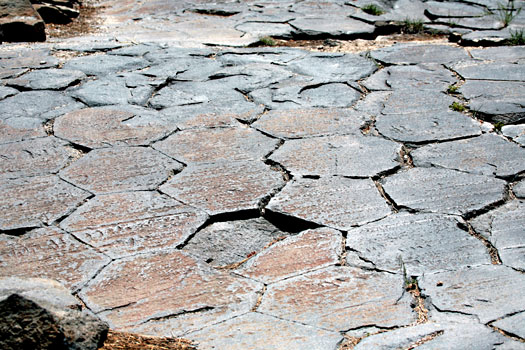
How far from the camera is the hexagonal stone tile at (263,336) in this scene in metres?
1.96

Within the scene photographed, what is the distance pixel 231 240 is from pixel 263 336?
2.09 ft

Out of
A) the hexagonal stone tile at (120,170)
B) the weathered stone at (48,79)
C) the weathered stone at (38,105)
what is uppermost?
the weathered stone at (48,79)

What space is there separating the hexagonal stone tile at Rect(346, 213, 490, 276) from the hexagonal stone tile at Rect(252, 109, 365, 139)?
987 millimetres

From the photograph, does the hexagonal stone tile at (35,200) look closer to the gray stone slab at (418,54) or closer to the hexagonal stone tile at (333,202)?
the hexagonal stone tile at (333,202)

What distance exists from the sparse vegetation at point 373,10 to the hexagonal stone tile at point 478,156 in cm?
288

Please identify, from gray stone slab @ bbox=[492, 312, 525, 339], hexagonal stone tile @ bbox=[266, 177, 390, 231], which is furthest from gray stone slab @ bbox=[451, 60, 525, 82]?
gray stone slab @ bbox=[492, 312, 525, 339]

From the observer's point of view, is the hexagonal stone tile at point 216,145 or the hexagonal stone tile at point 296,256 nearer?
the hexagonal stone tile at point 296,256

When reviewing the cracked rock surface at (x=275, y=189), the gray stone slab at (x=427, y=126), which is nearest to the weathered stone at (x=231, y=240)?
the cracked rock surface at (x=275, y=189)

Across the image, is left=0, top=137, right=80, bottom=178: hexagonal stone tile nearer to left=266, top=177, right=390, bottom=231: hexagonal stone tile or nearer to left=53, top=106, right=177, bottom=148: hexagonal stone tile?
left=53, top=106, right=177, bottom=148: hexagonal stone tile

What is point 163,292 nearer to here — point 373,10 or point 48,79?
point 48,79

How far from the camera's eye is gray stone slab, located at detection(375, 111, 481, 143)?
3462 mm

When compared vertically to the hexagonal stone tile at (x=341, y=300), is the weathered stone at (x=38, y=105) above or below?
above

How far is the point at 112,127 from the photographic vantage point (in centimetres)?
366

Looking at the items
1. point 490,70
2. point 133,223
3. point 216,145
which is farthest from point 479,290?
point 490,70
